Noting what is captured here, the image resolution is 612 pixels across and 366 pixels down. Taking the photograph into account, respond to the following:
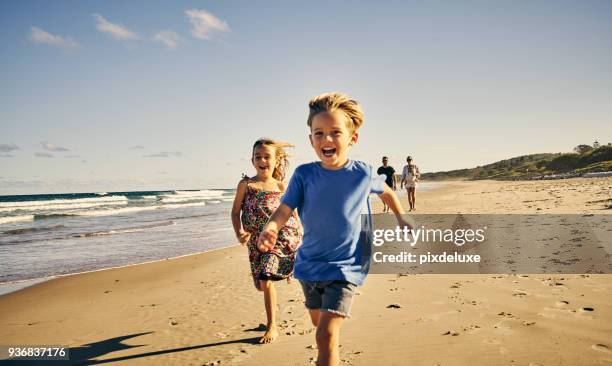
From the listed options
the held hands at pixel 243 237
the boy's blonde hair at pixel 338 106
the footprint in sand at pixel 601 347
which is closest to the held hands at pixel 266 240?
the boy's blonde hair at pixel 338 106

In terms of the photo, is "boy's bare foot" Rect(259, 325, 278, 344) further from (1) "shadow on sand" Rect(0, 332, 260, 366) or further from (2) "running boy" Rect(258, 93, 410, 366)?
(2) "running boy" Rect(258, 93, 410, 366)

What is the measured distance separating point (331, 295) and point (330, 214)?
526 mm

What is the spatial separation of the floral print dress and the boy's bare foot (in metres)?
0.50

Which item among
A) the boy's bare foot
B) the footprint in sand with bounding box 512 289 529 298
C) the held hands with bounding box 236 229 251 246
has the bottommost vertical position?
the boy's bare foot

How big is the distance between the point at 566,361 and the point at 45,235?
18.8 metres

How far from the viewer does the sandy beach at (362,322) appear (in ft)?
11.7

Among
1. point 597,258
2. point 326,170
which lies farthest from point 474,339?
point 597,258

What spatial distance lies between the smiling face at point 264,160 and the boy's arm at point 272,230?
1974 mm

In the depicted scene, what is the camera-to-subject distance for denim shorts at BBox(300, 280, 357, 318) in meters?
2.46

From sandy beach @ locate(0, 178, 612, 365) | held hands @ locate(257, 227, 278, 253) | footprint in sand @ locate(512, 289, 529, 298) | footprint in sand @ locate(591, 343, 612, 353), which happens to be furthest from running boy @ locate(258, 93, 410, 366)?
footprint in sand @ locate(512, 289, 529, 298)

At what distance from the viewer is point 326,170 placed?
8.77ft

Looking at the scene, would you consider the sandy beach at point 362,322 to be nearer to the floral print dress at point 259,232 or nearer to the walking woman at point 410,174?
the floral print dress at point 259,232

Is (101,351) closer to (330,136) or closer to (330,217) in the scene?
(330,217)

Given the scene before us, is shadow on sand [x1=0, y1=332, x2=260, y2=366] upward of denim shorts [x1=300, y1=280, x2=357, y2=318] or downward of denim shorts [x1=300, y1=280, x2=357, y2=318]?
downward
